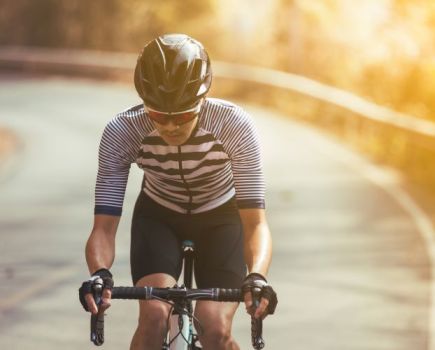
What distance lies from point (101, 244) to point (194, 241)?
720 mm

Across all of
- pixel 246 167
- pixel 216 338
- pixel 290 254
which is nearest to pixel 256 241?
pixel 246 167

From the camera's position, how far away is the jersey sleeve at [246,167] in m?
5.70

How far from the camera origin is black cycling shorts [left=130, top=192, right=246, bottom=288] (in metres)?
5.82

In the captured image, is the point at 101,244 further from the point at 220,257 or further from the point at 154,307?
the point at 220,257

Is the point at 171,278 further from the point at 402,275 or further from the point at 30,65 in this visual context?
the point at 30,65

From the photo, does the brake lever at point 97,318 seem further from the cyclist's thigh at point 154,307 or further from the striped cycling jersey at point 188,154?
the striped cycling jersey at point 188,154

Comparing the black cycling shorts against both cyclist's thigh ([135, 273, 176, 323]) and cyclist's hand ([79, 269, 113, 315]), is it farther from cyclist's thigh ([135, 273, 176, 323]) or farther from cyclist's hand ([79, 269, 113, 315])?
cyclist's hand ([79, 269, 113, 315])

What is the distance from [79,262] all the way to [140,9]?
42.2 m

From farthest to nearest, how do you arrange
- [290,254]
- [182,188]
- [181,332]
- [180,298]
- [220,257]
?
[290,254]
[182,188]
[220,257]
[181,332]
[180,298]

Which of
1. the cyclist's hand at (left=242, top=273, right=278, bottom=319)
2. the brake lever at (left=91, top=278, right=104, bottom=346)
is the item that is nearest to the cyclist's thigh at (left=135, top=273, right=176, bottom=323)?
the brake lever at (left=91, top=278, right=104, bottom=346)

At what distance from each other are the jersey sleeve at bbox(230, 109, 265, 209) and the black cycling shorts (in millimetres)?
330

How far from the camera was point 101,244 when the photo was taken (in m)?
5.51

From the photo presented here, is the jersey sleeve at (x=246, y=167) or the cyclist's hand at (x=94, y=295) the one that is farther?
the jersey sleeve at (x=246, y=167)

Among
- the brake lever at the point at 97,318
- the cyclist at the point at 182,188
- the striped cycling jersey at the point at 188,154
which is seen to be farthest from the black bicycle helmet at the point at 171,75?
the brake lever at the point at 97,318
